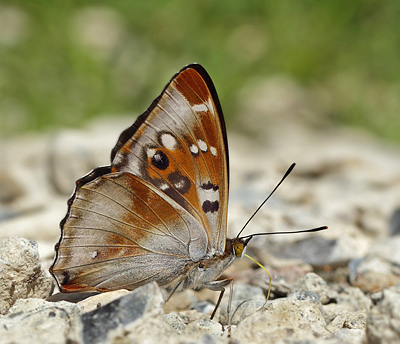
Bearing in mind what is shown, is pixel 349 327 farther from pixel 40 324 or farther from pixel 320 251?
pixel 40 324

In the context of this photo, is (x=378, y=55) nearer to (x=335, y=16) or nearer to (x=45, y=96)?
(x=335, y=16)

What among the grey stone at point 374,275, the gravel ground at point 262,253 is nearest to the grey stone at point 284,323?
the gravel ground at point 262,253

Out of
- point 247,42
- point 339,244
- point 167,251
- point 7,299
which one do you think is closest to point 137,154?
point 167,251

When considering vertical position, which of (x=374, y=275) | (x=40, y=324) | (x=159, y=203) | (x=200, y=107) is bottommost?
(x=40, y=324)

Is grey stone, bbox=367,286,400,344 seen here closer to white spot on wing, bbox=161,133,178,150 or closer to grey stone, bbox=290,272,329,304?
grey stone, bbox=290,272,329,304

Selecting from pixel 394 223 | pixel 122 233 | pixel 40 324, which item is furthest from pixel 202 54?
pixel 40 324

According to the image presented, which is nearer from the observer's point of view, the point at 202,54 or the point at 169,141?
the point at 169,141
